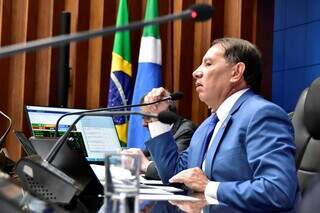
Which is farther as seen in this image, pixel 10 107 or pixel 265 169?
pixel 10 107

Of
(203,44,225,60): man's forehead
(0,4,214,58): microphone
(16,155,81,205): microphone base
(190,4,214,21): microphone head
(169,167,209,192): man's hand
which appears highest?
(190,4,214,21): microphone head

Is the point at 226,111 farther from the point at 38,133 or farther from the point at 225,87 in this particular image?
the point at 38,133

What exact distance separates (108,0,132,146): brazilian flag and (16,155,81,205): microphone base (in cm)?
244

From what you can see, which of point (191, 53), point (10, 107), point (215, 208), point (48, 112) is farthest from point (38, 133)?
point (215, 208)

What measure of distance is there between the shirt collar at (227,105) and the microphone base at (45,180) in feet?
3.22

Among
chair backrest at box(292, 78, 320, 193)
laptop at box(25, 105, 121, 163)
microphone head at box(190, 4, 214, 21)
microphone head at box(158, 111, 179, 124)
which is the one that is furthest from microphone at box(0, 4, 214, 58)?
laptop at box(25, 105, 121, 163)

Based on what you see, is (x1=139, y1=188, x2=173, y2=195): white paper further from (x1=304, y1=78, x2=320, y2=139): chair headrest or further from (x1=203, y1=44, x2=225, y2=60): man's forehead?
(x1=304, y1=78, x2=320, y2=139): chair headrest

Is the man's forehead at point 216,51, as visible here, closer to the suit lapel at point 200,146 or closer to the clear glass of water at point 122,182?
the suit lapel at point 200,146

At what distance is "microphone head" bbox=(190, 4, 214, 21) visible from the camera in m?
0.96

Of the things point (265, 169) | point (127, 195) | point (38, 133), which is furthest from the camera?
point (38, 133)

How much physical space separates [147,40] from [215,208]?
100 inches

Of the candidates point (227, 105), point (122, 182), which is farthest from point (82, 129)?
point (122, 182)

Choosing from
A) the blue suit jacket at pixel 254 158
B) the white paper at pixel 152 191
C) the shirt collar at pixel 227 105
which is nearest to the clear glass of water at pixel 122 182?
the blue suit jacket at pixel 254 158

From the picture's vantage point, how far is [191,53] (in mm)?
4145
